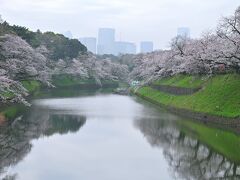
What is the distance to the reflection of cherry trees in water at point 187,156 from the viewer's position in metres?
22.8

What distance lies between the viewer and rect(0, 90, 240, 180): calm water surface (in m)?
22.3

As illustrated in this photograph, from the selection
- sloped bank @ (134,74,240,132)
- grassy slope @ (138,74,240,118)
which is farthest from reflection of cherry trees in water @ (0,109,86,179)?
grassy slope @ (138,74,240,118)

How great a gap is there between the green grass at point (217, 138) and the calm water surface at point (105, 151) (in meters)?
0.46

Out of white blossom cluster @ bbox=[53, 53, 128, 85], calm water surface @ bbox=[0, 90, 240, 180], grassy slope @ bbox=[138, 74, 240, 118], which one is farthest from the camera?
white blossom cluster @ bbox=[53, 53, 128, 85]

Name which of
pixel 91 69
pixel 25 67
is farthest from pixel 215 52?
pixel 91 69

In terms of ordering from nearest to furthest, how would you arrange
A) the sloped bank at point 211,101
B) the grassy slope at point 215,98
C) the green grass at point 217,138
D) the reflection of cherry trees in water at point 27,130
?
the reflection of cherry trees in water at point 27,130 → the green grass at point 217,138 → the sloped bank at point 211,101 → the grassy slope at point 215,98

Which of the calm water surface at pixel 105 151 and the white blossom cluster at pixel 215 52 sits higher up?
the white blossom cluster at pixel 215 52

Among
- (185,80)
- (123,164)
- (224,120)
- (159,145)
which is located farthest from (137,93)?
(123,164)

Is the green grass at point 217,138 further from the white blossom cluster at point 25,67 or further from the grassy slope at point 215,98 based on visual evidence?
the white blossom cluster at point 25,67

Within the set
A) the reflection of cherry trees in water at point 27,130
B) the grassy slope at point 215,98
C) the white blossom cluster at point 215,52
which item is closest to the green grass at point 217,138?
the grassy slope at point 215,98

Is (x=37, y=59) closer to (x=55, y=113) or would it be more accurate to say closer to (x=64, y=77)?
(x=55, y=113)

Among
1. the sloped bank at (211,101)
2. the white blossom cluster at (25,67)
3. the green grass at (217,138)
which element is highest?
the white blossom cluster at (25,67)

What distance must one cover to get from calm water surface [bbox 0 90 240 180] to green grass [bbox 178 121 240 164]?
0.46 meters

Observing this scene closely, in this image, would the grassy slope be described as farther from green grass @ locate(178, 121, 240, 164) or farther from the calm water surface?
the calm water surface
